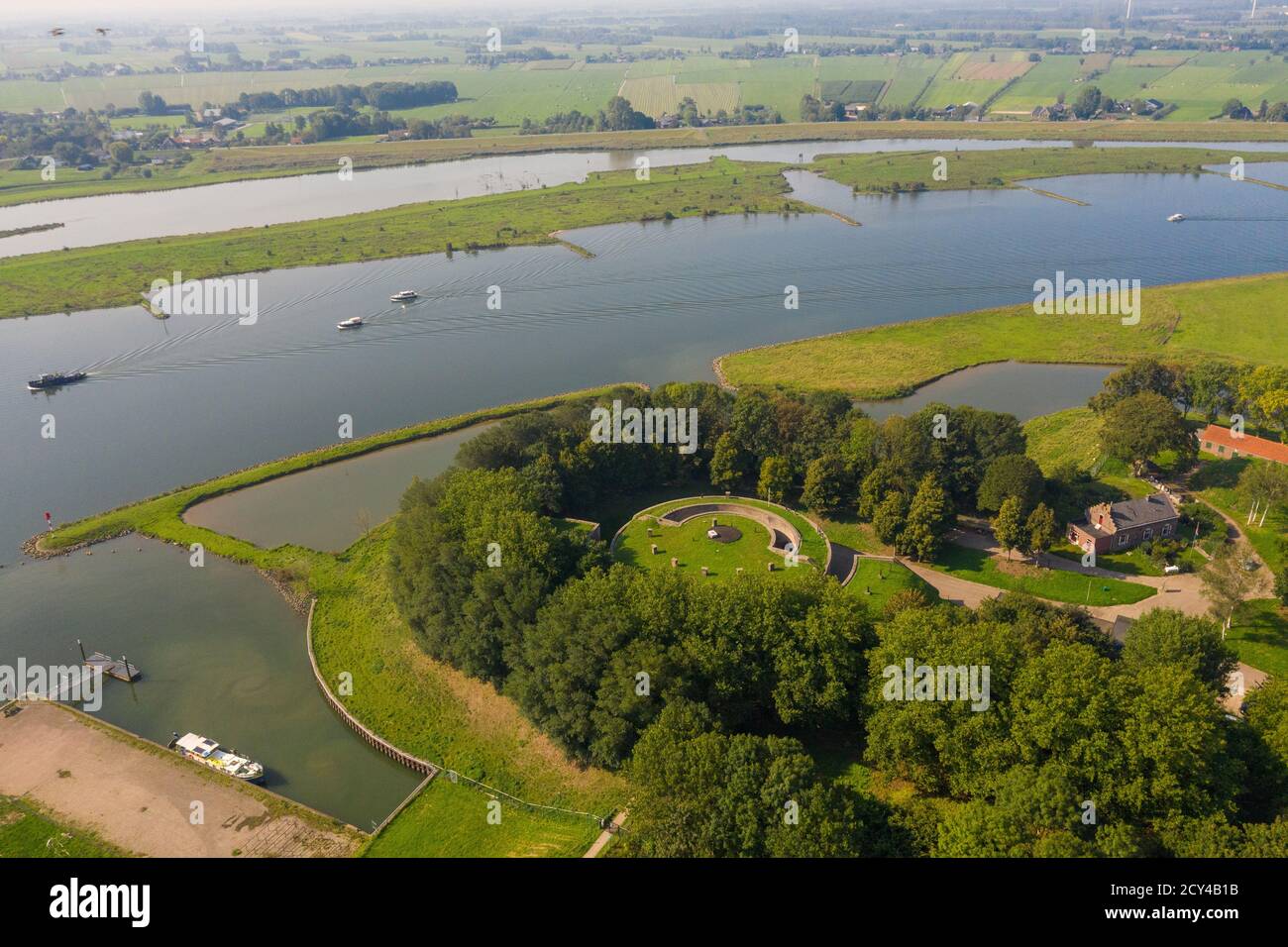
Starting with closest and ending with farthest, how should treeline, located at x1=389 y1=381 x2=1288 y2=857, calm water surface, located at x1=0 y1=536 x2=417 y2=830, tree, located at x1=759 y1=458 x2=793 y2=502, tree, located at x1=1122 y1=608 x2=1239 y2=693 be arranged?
treeline, located at x1=389 y1=381 x2=1288 y2=857 → tree, located at x1=1122 y1=608 x2=1239 y2=693 → calm water surface, located at x1=0 y1=536 x2=417 y2=830 → tree, located at x1=759 y1=458 x2=793 y2=502

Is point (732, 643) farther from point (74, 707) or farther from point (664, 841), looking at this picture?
point (74, 707)

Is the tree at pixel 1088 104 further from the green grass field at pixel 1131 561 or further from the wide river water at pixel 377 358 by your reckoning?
the green grass field at pixel 1131 561

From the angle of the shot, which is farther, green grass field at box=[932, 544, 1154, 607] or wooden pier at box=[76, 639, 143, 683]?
green grass field at box=[932, 544, 1154, 607]

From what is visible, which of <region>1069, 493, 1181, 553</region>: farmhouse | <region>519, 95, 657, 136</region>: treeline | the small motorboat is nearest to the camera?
<region>1069, 493, 1181, 553</region>: farmhouse

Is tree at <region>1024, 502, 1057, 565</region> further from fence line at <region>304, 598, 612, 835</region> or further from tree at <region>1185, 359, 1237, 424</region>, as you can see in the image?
fence line at <region>304, 598, 612, 835</region>

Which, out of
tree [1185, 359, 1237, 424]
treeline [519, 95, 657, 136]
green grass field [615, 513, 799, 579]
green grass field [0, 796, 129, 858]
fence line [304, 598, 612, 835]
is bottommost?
green grass field [0, 796, 129, 858]

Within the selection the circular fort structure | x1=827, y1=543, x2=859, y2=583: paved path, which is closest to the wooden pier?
the circular fort structure

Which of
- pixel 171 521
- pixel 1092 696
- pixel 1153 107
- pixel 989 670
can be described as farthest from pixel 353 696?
pixel 1153 107
